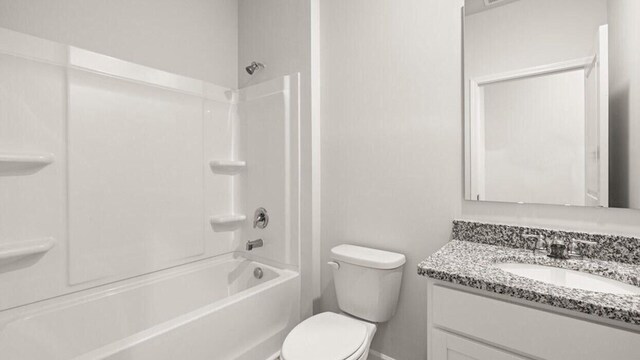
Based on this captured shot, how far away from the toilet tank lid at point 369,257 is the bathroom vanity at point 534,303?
0.30 m

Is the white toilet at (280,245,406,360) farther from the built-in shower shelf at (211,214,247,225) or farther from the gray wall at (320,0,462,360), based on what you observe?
the built-in shower shelf at (211,214,247,225)

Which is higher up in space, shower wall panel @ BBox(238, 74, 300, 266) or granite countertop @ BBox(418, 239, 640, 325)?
shower wall panel @ BBox(238, 74, 300, 266)

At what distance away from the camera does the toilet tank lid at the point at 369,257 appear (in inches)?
59.1

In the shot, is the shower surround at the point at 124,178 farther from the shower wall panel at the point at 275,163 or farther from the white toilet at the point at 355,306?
the white toilet at the point at 355,306

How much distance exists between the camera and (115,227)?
168 centimetres

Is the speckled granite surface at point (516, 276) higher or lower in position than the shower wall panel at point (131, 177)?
lower

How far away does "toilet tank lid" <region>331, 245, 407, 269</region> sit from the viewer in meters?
1.50

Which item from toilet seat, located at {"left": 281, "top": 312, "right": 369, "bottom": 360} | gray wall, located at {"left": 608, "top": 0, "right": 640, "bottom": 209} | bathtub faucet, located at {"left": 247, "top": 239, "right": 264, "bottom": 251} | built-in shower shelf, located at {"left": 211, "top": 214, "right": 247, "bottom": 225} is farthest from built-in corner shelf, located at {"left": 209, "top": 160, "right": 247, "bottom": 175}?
gray wall, located at {"left": 608, "top": 0, "right": 640, "bottom": 209}

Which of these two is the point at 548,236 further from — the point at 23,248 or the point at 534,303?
the point at 23,248

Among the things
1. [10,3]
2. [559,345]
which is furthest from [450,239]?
[10,3]

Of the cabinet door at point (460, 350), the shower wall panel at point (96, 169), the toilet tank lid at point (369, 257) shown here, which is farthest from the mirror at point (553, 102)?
the shower wall panel at point (96, 169)

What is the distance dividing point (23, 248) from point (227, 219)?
→ 1.05 metres

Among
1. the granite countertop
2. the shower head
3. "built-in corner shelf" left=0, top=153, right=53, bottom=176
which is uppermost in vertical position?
the shower head

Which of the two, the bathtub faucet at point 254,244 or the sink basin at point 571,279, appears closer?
the sink basin at point 571,279
